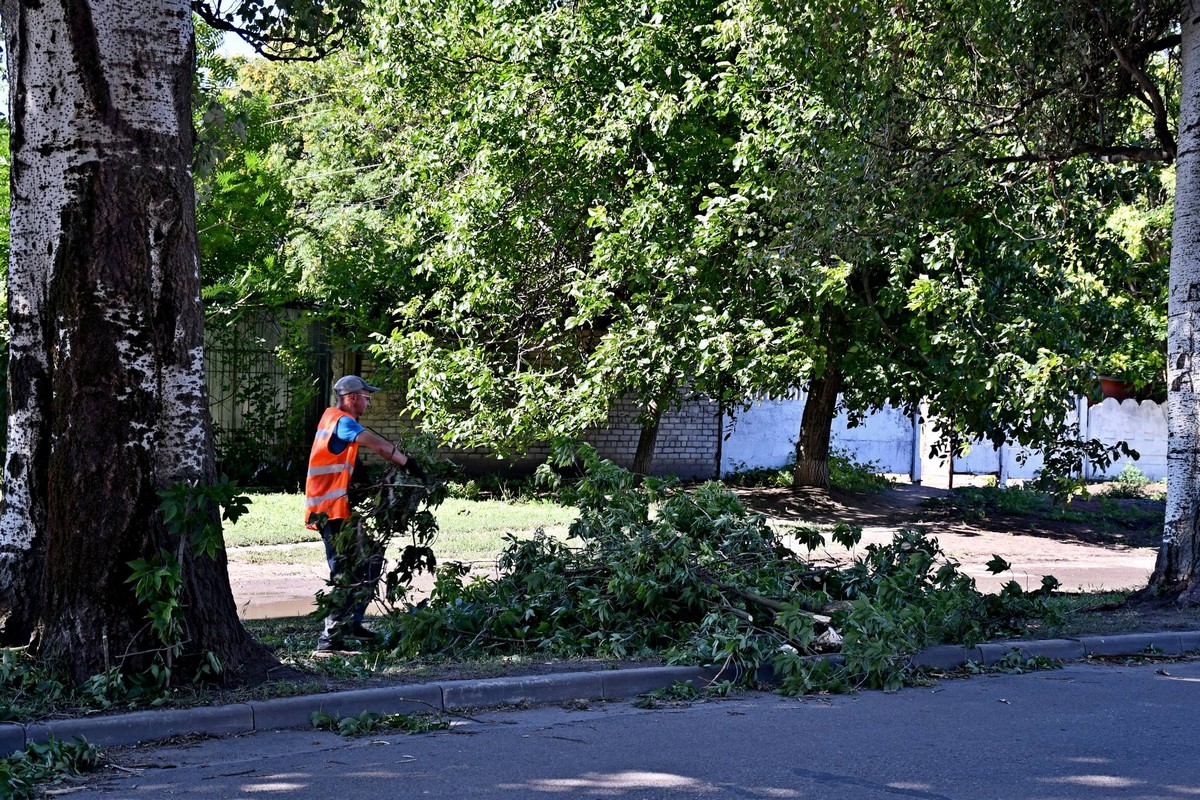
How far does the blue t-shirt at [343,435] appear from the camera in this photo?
7.93 m

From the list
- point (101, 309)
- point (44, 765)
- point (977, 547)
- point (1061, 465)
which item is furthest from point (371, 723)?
point (1061, 465)

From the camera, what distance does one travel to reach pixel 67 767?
209 inches

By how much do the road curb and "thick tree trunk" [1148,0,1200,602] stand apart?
2.16 meters

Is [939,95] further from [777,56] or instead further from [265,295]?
[265,295]

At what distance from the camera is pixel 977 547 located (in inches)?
648

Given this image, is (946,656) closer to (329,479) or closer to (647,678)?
(647,678)

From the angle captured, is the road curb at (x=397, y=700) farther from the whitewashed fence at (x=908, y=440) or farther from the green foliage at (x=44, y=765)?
the whitewashed fence at (x=908, y=440)

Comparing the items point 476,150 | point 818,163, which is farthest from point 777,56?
point 476,150

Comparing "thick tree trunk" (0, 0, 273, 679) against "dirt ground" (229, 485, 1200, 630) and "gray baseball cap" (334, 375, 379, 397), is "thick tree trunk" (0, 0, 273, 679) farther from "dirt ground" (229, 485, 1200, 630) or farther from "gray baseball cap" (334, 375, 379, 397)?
"dirt ground" (229, 485, 1200, 630)

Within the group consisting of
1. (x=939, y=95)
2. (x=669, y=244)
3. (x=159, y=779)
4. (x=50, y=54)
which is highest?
(x=939, y=95)

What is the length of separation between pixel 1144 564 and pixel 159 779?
13434mm

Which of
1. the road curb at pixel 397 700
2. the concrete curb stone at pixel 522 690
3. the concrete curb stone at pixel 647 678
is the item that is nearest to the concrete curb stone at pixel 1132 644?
the road curb at pixel 397 700

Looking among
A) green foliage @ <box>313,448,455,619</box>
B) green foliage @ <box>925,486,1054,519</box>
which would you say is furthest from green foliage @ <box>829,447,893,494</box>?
green foliage @ <box>313,448,455,619</box>

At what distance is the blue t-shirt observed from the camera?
7930 millimetres
